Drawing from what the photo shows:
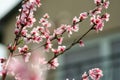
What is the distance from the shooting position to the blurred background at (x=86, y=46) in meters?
7.07

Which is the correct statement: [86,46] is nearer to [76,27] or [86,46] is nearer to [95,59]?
[95,59]

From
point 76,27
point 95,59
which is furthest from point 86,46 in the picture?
point 76,27

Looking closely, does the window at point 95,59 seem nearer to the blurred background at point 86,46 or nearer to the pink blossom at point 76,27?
the blurred background at point 86,46

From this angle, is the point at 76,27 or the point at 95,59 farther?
the point at 95,59

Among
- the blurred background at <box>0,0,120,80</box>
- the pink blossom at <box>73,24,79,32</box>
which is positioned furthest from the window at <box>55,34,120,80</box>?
the pink blossom at <box>73,24,79,32</box>

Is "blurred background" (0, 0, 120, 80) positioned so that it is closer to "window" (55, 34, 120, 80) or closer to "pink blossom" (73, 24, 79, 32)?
"window" (55, 34, 120, 80)

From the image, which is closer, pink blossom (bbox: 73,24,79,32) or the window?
pink blossom (bbox: 73,24,79,32)

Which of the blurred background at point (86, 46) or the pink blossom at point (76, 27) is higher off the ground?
the blurred background at point (86, 46)

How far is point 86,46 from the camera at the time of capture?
7.49 m

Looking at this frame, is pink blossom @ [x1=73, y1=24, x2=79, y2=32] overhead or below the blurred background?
below

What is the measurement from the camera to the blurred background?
7.07 m

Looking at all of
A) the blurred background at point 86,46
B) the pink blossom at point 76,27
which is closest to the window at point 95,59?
the blurred background at point 86,46

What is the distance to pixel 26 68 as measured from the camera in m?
1.06

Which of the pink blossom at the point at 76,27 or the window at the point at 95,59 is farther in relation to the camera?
the window at the point at 95,59
